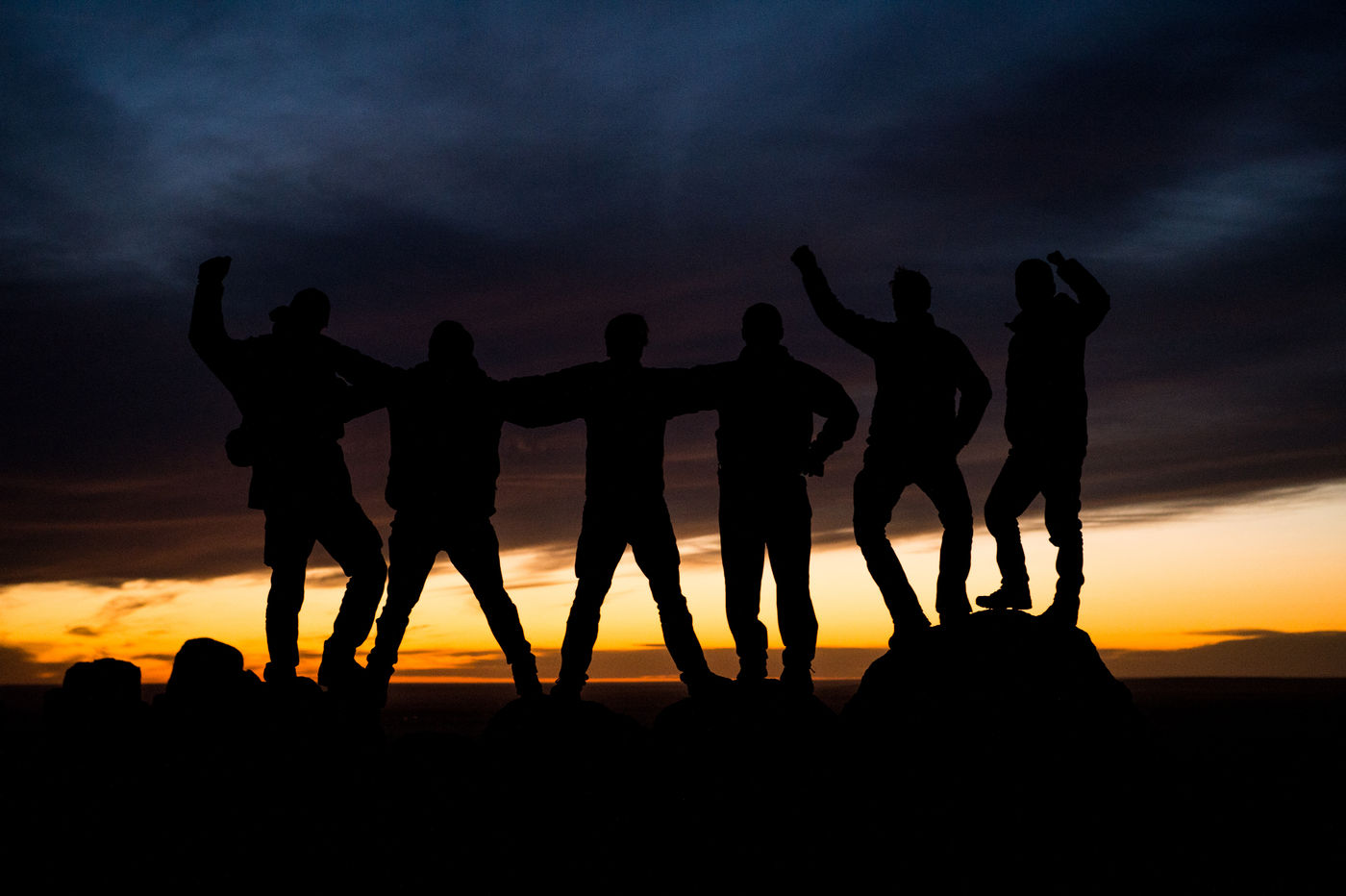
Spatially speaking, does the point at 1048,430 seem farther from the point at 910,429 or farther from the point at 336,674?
the point at 336,674

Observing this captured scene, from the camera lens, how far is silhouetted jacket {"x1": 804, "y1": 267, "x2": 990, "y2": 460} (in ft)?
38.0

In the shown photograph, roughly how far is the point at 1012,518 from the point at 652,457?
3995mm

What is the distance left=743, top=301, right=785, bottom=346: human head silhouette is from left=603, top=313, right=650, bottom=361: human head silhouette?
1.14m

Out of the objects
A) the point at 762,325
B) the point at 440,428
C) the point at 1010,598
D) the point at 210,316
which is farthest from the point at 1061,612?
the point at 210,316

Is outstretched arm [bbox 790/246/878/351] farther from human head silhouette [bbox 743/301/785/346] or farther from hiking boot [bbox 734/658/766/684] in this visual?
hiking boot [bbox 734/658/766/684]

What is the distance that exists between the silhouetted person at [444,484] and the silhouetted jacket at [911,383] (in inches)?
145

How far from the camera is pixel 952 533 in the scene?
460 inches

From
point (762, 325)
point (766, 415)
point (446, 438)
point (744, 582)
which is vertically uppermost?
point (762, 325)

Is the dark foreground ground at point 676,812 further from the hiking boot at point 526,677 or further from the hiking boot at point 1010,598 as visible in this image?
the hiking boot at point 1010,598

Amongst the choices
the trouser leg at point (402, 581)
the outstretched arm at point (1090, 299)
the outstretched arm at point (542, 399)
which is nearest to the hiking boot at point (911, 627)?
the outstretched arm at point (1090, 299)

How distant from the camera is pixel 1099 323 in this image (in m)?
11.8

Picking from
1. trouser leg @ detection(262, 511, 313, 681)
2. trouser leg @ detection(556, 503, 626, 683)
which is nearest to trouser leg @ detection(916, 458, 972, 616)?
trouser leg @ detection(556, 503, 626, 683)

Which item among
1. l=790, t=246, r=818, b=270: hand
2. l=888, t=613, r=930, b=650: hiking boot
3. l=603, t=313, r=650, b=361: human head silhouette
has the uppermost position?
l=790, t=246, r=818, b=270: hand

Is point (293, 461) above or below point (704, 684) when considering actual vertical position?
above
